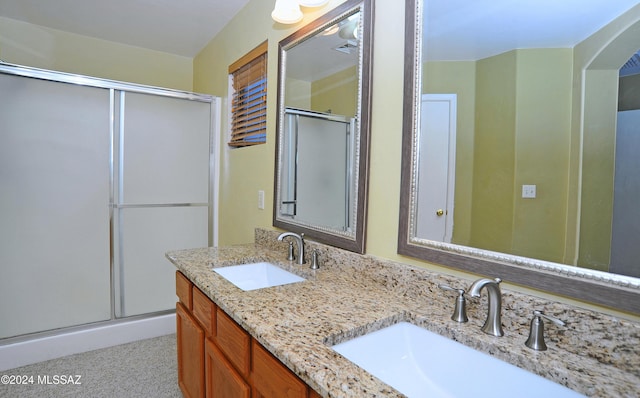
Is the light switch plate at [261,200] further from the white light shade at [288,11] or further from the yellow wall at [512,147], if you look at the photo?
the yellow wall at [512,147]

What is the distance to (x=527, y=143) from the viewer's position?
0.87 metres

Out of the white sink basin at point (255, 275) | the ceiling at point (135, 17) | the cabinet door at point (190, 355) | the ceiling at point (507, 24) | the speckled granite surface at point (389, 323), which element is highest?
the ceiling at point (135, 17)

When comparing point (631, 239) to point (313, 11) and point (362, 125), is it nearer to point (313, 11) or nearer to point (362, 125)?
point (362, 125)

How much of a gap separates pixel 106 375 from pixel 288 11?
243 cm

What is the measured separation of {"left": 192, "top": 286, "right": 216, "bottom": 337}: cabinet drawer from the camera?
4.10 feet

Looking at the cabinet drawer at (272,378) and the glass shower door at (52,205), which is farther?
the glass shower door at (52,205)

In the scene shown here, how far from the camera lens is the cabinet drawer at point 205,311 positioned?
1.25 metres

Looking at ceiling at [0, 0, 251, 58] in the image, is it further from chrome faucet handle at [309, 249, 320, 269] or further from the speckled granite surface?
the speckled granite surface

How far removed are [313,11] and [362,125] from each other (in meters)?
0.75

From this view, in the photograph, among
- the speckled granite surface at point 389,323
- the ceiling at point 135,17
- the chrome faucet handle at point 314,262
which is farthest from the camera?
the ceiling at point 135,17

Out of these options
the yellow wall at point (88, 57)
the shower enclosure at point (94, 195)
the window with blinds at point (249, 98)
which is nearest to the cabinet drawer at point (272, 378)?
the window with blinds at point (249, 98)

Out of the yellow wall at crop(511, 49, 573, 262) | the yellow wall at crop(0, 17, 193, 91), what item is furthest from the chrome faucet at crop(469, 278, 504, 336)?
the yellow wall at crop(0, 17, 193, 91)

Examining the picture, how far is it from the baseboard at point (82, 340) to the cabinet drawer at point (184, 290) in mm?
1256

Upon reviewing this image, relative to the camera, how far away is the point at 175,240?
8.95ft
